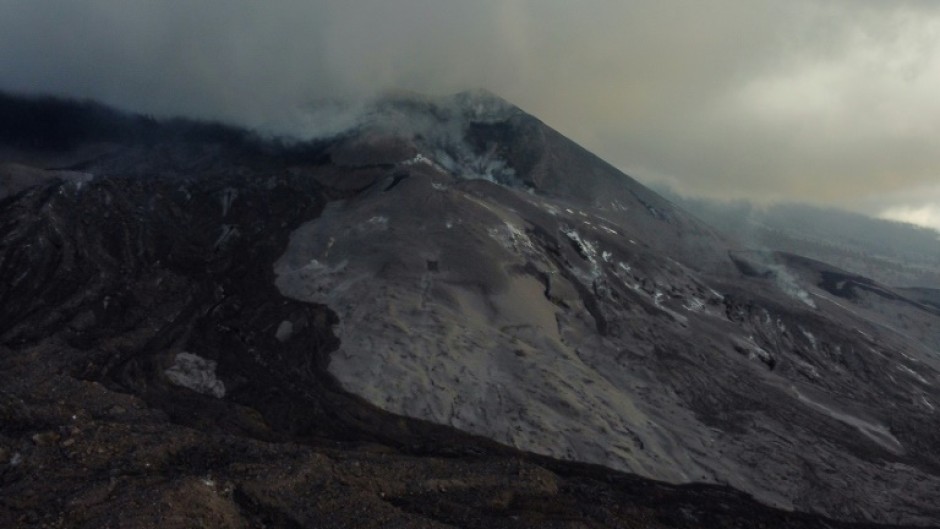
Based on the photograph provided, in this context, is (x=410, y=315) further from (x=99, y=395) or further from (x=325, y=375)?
(x=99, y=395)

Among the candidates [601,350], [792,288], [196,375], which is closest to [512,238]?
[601,350]

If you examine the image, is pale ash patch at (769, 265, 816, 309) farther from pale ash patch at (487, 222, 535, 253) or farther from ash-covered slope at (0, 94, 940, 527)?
pale ash patch at (487, 222, 535, 253)

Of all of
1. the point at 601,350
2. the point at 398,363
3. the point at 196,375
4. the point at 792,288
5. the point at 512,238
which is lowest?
the point at 196,375

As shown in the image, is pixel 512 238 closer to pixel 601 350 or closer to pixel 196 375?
pixel 601 350

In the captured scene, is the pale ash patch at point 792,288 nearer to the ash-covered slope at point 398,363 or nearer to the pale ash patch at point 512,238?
the ash-covered slope at point 398,363

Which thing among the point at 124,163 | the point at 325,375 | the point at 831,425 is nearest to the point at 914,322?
the point at 831,425
